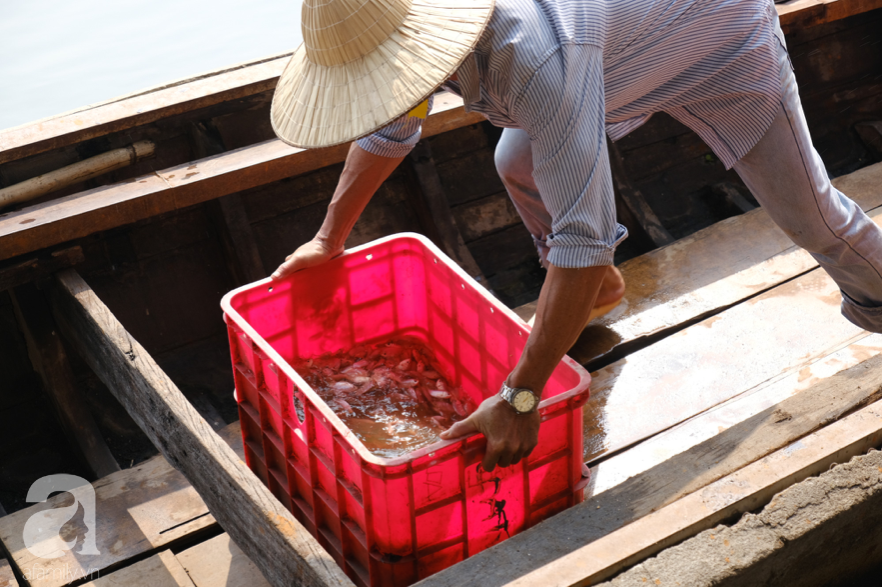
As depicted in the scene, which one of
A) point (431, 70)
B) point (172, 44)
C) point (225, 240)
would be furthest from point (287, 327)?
point (172, 44)

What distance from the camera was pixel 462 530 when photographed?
72.1 inches

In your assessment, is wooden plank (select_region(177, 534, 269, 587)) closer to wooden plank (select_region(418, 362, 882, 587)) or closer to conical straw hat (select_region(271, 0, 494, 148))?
wooden plank (select_region(418, 362, 882, 587))

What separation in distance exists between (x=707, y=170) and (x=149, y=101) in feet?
8.26

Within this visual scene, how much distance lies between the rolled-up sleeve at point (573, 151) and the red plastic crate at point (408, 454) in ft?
1.21

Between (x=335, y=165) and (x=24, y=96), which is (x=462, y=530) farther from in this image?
(x=24, y=96)

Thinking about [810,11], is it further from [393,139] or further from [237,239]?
[237,239]

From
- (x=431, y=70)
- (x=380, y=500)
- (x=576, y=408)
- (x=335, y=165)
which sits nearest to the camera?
(x=431, y=70)

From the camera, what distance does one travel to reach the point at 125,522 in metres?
2.24

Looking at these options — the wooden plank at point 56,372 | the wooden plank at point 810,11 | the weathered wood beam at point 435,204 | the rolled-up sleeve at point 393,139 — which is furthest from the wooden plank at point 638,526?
the wooden plank at point 810,11

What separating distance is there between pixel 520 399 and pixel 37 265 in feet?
5.50

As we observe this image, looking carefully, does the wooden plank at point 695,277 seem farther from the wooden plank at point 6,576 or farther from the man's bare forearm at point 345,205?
the wooden plank at point 6,576

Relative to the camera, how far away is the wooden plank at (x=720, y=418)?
2258 millimetres

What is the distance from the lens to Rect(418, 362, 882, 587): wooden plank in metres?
1.52

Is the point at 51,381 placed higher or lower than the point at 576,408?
lower
